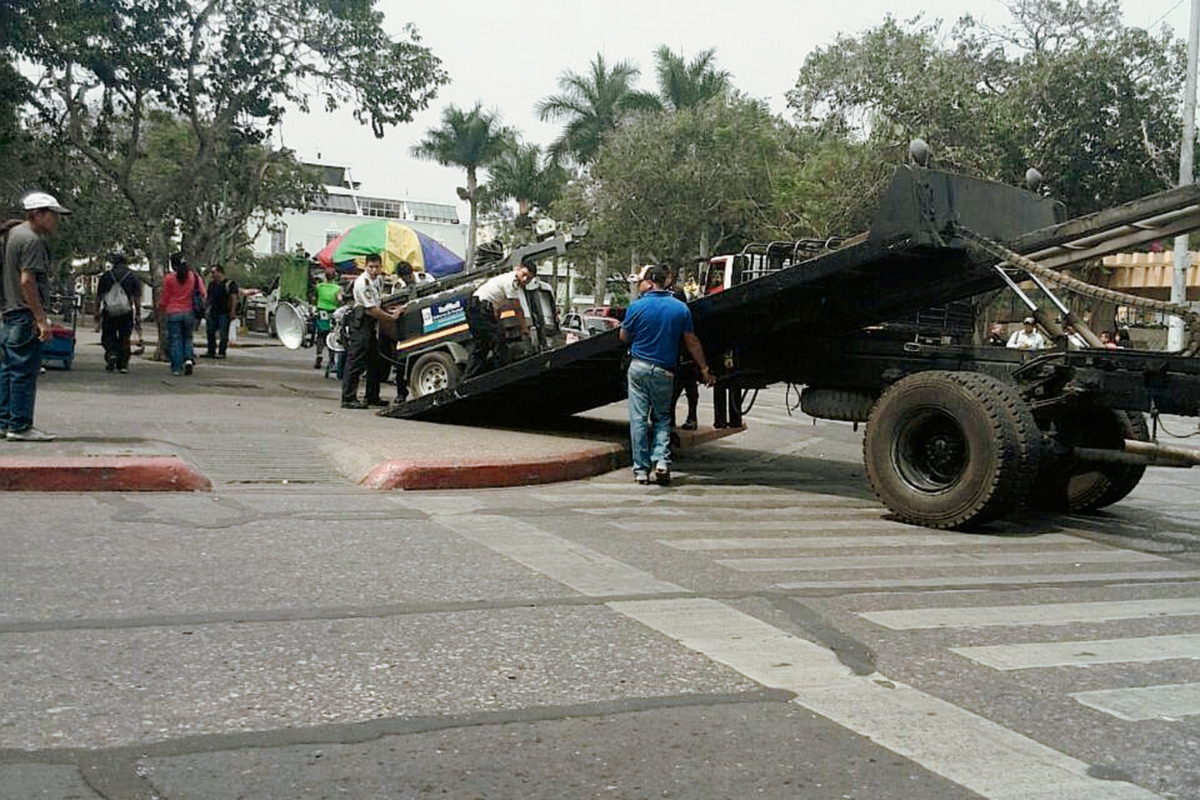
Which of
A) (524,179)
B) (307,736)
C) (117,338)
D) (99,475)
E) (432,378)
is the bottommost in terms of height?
(307,736)

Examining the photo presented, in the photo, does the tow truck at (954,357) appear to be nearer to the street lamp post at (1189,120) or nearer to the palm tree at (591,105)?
the street lamp post at (1189,120)

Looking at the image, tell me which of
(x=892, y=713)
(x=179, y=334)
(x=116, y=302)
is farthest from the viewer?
(x=179, y=334)

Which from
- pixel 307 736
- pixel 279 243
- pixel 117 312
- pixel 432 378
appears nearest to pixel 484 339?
pixel 432 378

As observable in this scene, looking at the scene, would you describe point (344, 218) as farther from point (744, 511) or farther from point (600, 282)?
point (744, 511)

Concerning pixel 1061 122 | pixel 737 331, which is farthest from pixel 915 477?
pixel 1061 122

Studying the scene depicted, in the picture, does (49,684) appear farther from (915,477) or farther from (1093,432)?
(1093,432)

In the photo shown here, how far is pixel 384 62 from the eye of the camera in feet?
66.3

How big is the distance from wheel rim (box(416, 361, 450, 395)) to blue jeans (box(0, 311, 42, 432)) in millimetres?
5192

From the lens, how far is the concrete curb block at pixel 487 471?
30.1ft

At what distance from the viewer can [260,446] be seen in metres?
10.3

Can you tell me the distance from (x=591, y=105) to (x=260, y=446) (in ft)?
153

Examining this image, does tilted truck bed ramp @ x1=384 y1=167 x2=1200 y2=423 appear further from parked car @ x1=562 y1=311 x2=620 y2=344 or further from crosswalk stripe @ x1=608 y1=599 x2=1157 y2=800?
parked car @ x1=562 y1=311 x2=620 y2=344

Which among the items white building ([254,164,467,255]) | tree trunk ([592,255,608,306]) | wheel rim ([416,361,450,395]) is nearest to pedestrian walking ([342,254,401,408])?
wheel rim ([416,361,450,395])

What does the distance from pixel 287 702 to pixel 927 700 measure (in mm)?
2177
